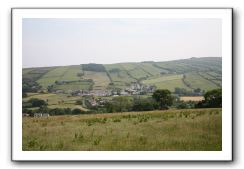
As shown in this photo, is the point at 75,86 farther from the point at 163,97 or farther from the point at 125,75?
the point at 163,97

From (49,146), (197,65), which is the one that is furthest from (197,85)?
(49,146)

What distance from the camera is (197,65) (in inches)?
338

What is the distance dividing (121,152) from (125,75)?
0.89m

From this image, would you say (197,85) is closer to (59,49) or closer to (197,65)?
(197,65)

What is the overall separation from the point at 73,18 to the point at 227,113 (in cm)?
207

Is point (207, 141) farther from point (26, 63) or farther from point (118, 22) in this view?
point (26, 63)

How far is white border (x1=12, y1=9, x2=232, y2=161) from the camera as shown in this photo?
849 centimetres

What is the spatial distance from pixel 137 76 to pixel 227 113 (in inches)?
43.9

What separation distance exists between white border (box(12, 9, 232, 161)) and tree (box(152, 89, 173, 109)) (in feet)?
1.82

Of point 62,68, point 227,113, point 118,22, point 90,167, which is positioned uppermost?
point 118,22

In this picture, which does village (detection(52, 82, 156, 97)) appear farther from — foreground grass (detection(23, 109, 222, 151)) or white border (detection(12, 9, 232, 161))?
white border (detection(12, 9, 232, 161))

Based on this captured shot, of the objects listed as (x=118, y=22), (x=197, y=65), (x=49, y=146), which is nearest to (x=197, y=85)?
(x=197, y=65)

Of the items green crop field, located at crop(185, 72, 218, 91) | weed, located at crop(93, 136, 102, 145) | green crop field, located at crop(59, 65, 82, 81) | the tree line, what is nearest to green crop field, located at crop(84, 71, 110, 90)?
green crop field, located at crop(59, 65, 82, 81)

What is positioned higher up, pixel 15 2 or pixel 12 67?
pixel 15 2
